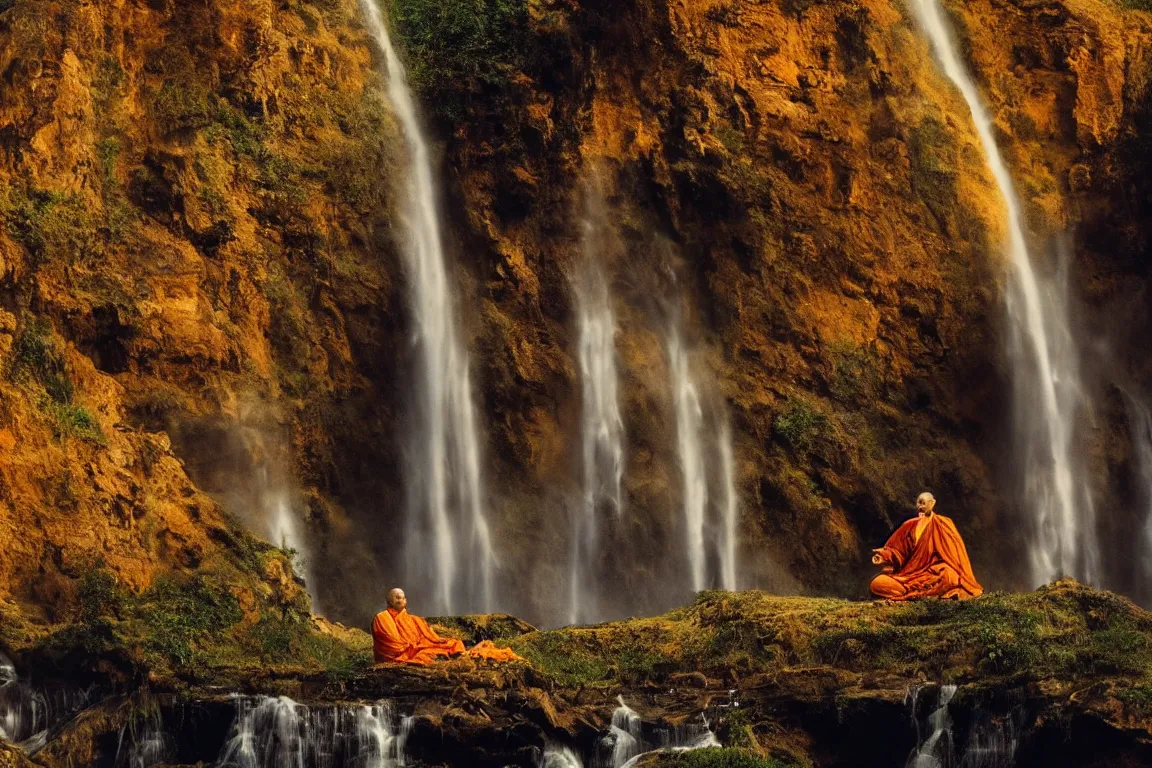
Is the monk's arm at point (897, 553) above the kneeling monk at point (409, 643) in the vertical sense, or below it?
above

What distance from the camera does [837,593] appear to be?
188 ft

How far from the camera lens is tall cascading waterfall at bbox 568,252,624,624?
57375 millimetres

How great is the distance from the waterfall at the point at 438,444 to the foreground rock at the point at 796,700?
11.3m

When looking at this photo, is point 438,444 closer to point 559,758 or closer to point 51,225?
point 51,225

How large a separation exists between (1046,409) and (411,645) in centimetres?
2168

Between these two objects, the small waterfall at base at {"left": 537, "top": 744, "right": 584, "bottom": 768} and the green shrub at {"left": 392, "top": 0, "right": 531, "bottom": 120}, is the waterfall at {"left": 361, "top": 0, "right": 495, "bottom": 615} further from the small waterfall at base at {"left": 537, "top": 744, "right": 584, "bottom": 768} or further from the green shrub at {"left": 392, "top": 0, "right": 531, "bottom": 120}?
the small waterfall at base at {"left": 537, "top": 744, "right": 584, "bottom": 768}

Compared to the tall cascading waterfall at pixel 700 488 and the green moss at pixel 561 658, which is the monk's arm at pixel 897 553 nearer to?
the green moss at pixel 561 658

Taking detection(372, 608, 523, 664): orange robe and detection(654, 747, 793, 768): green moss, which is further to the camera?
detection(372, 608, 523, 664): orange robe

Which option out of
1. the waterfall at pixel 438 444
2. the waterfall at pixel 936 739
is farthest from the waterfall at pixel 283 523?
the waterfall at pixel 936 739

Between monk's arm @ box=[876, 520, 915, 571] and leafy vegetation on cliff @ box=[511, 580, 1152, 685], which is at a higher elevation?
monk's arm @ box=[876, 520, 915, 571]

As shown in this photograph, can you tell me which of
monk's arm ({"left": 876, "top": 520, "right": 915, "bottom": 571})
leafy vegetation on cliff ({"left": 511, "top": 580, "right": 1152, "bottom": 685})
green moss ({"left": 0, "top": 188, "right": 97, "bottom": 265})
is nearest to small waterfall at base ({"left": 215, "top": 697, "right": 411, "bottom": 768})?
leafy vegetation on cliff ({"left": 511, "top": 580, "right": 1152, "bottom": 685})

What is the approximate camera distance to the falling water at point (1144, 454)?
59.2 metres

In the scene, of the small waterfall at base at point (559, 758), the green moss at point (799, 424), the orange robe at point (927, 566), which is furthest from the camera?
the green moss at point (799, 424)

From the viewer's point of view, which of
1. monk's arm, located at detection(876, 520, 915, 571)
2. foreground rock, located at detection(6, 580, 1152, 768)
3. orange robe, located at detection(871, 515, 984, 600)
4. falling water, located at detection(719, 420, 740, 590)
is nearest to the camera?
foreground rock, located at detection(6, 580, 1152, 768)
